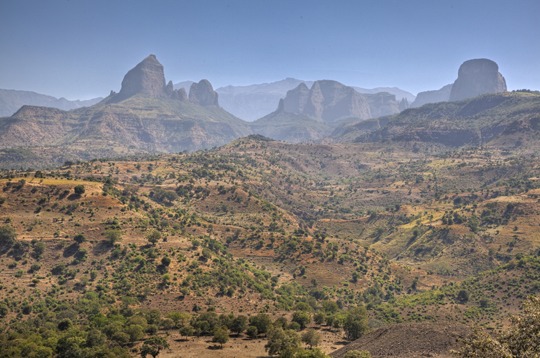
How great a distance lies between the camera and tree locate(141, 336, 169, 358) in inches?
2105

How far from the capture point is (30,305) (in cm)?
7556

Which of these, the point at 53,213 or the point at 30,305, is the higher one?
the point at 53,213

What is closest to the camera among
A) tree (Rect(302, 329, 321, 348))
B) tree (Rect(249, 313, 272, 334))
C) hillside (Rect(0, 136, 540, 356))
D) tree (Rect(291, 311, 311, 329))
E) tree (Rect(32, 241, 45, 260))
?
tree (Rect(302, 329, 321, 348))

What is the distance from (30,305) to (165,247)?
32.2 metres

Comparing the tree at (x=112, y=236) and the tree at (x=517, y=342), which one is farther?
the tree at (x=112, y=236)

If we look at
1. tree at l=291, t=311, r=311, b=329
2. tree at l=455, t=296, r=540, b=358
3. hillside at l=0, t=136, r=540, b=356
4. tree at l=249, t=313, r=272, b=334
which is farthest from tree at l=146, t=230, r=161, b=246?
tree at l=455, t=296, r=540, b=358

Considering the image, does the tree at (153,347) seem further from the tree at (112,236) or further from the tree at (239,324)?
the tree at (112,236)

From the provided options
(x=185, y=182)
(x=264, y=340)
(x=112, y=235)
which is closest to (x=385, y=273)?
(x=264, y=340)

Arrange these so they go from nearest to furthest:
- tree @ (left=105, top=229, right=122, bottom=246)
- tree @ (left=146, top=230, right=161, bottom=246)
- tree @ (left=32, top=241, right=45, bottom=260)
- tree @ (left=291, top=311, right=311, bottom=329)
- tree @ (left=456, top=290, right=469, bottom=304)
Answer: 1. tree @ (left=291, top=311, right=311, bottom=329)
2. tree @ (left=32, top=241, right=45, bottom=260)
3. tree @ (left=105, top=229, right=122, bottom=246)
4. tree @ (left=456, top=290, right=469, bottom=304)
5. tree @ (left=146, top=230, right=161, bottom=246)

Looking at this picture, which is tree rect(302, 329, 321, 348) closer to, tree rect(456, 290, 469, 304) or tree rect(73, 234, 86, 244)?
tree rect(456, 290, 469, 304)

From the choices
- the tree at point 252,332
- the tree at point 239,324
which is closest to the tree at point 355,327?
the tree at point 252,332

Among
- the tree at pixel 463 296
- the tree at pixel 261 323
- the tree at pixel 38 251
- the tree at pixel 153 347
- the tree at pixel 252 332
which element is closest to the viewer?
the tree at pixel 153 347

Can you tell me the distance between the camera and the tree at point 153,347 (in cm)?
5347

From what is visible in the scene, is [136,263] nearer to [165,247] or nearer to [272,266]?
[165,247]
